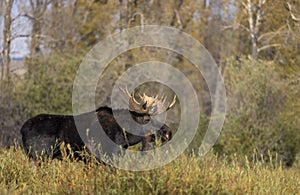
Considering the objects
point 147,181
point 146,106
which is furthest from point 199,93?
point 147,181

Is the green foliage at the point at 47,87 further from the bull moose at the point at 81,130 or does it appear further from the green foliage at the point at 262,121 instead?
the bull moose at the point at 81,130

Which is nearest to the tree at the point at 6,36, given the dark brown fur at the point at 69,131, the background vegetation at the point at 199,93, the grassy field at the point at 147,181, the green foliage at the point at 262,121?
the background vegetation at the point at 199,93

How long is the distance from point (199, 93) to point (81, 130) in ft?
101

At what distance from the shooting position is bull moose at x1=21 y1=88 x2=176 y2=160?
33.8ft

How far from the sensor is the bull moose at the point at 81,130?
33.8 feet

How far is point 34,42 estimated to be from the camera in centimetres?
3119

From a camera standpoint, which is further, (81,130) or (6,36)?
(6,36)

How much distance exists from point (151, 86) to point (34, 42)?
9719mm

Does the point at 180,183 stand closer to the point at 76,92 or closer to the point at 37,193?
the point at 37,193

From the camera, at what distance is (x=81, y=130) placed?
10492 millimetres

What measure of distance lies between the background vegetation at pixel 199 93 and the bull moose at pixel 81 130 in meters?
0.47

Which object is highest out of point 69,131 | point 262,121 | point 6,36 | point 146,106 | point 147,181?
point 6,36

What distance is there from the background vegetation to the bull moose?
0.47m

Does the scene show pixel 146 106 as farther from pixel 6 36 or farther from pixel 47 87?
pixel 6 36
